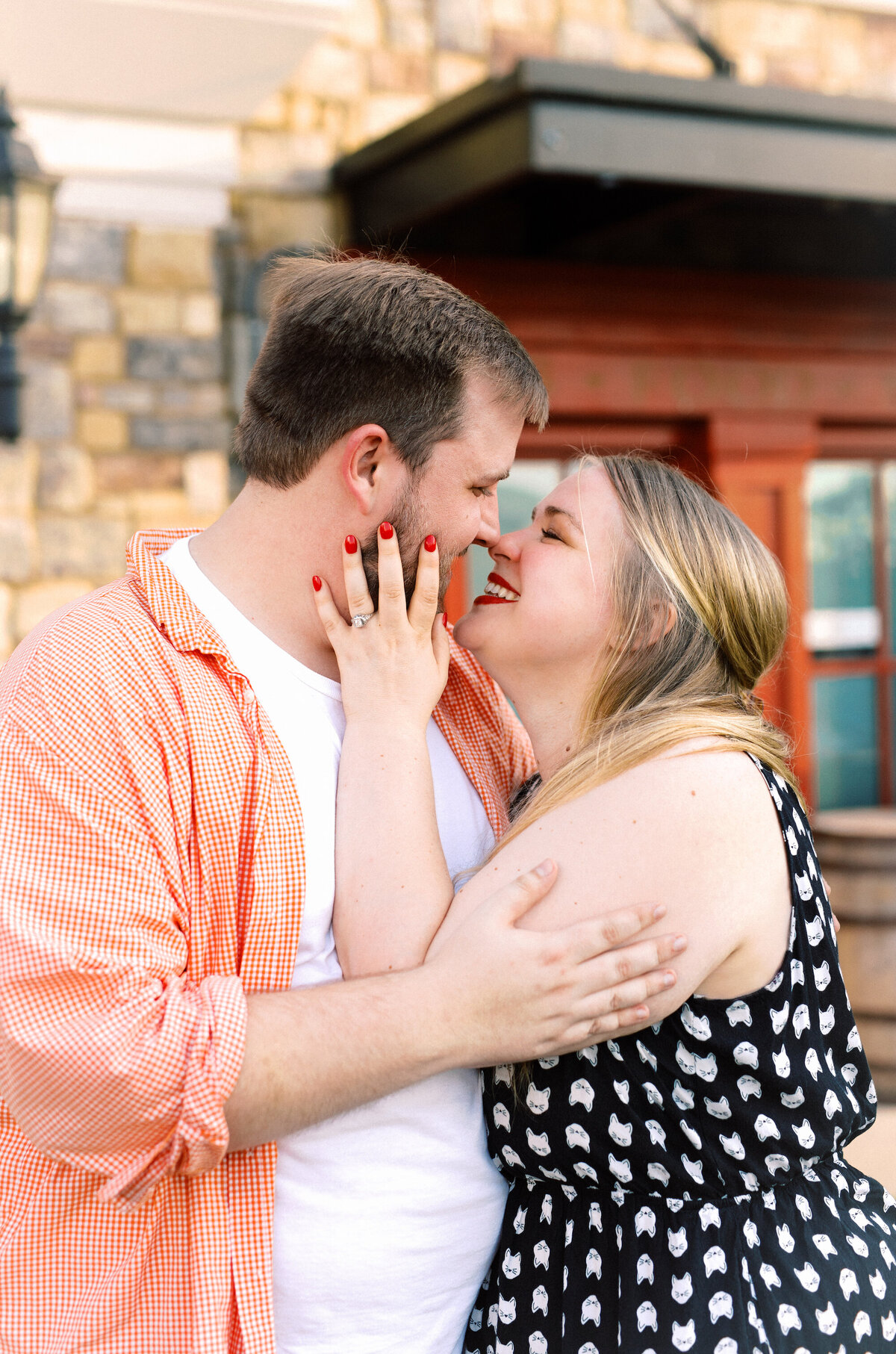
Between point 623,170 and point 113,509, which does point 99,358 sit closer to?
point 113,509

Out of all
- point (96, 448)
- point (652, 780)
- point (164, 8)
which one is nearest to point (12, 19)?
point (164, 8)

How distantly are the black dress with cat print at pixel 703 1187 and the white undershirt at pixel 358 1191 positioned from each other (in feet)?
0.18

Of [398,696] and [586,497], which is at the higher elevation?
[586,497]

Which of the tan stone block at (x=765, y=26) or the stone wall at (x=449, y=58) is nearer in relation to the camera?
the stone wall at (x=449, y=58)

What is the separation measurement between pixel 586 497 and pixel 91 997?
1030mm

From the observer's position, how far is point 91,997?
1.26 m

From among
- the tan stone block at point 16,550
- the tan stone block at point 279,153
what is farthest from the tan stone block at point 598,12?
the tan stone block at point 16,550

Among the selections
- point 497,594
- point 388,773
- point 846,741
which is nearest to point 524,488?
point 846,741

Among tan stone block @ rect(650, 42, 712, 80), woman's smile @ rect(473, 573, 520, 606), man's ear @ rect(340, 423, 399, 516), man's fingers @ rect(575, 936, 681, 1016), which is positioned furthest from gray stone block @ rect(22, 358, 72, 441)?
man's fingers @ rect(575, 936, 681, 1016)

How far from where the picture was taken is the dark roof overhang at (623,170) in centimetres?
295

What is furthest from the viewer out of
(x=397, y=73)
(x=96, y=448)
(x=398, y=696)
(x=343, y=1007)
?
(x=397, y=73)

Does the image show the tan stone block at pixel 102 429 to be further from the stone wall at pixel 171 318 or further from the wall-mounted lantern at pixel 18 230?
the wall-mounted lantern at pixel 18 230

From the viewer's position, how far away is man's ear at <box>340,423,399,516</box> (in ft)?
5.49

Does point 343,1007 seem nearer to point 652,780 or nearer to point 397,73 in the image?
point 652,780
